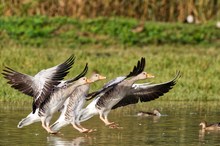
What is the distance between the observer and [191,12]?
1170 inches

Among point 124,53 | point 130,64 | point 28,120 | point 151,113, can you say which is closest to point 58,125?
point 28,120

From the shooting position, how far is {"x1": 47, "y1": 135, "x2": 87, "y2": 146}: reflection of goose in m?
12.8

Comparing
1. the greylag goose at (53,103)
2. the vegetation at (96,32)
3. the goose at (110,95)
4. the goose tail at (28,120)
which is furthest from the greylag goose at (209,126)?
the vegetation at (96,32)

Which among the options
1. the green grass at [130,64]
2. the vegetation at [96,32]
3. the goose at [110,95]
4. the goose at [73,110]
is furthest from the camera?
the vegetation at [96,32]

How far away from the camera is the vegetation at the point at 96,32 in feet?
85.0

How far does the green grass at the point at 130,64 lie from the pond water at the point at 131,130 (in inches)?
59.3

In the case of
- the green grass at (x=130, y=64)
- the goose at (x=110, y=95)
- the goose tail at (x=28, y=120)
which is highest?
the green grass at (x=130, y=64)

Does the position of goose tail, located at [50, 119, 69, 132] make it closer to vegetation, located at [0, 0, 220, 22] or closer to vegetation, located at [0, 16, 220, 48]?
vegetation, located at [0, 16, 220, 48]

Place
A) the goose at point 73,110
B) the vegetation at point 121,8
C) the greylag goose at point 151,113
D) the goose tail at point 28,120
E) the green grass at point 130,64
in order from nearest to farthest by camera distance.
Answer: the goose tail at point 28,120, the goose at point 73,110, the greylag goose at point 151,113, the green grass at point 130,64, the vegetation at point 121,8

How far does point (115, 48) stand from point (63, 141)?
12734 millimetres

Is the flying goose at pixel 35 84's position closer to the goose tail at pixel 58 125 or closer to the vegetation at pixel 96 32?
the goose tail at pixel 58 125

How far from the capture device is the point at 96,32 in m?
26.6

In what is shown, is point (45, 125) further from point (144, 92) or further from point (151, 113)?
point (151, 113)

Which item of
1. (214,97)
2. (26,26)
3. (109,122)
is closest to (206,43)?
(26,26)
